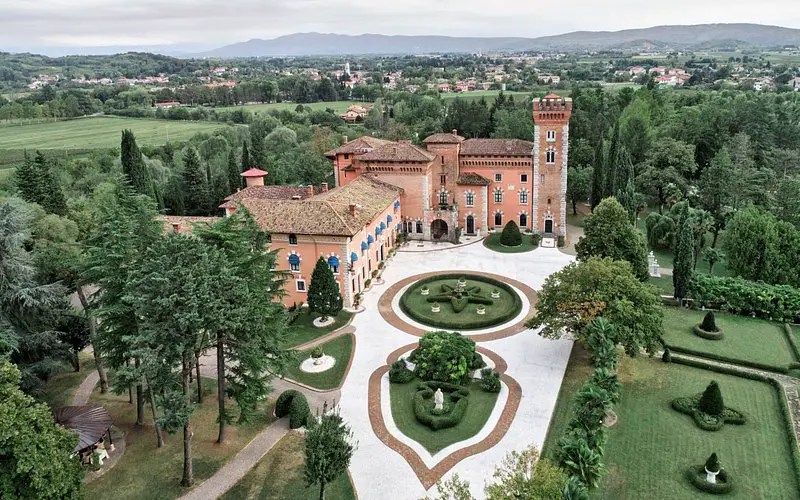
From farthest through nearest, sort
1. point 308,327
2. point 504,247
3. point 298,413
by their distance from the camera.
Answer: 1. point 504,247
2. point 308,327
3. point 298,413

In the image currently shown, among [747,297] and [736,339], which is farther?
[747,297]

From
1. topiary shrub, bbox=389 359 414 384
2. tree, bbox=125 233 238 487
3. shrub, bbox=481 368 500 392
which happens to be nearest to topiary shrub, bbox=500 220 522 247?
shrub, bbox=481 368 500 392

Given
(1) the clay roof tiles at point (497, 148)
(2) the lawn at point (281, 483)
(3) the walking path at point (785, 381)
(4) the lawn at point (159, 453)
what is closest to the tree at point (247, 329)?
(4) the lawn at point (159, 453)

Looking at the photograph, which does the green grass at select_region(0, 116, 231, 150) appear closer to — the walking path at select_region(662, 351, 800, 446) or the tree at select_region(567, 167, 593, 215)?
the tree at select_region(567, 167, 593, 215)

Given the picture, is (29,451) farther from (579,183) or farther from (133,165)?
(579,183)

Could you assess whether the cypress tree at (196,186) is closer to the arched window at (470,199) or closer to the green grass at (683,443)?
the arched window at (470,199)

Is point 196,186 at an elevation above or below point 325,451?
above

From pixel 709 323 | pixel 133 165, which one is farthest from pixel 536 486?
pixel 133 165
